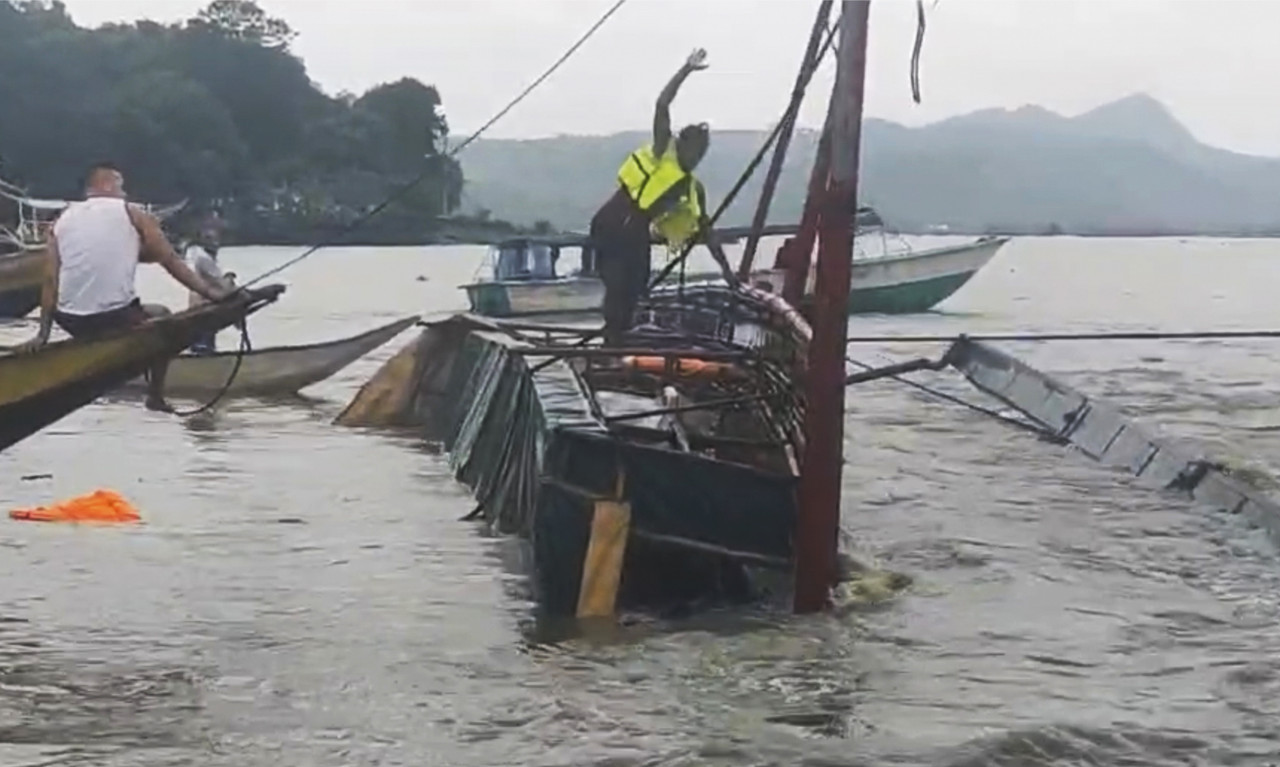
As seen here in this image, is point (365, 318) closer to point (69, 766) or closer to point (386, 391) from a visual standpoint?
point (386, 391)

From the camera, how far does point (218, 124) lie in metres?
127

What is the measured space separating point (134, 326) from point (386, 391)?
10563mm

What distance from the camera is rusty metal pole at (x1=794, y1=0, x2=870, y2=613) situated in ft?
36.2

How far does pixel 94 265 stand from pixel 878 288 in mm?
34304

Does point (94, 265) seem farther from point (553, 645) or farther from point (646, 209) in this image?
point (646, 209)

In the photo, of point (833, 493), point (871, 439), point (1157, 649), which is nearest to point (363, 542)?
point (833, 493)

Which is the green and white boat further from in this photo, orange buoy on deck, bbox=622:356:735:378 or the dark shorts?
the dark shorts

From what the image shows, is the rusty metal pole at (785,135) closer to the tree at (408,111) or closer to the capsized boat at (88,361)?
the capsized boat at (88,361)

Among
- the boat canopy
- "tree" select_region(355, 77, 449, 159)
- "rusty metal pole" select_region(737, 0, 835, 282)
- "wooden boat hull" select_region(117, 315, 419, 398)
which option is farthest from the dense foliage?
"rusty metal pole" select_region(737, 0, 835, 282)

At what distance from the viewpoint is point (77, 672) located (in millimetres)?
10539

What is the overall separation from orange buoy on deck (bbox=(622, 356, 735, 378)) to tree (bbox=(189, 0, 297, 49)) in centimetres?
13668

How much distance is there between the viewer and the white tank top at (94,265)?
1210 centimetres

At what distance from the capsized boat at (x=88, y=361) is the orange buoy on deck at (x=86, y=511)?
12.1ft

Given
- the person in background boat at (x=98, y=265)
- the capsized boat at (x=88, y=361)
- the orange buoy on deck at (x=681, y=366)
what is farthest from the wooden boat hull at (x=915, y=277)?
the capsized boat at (x=88, y=361)
